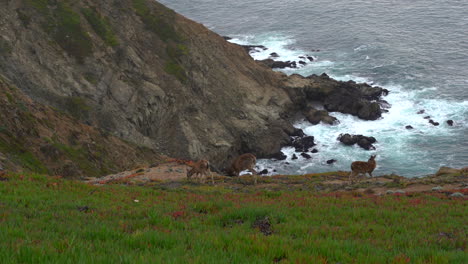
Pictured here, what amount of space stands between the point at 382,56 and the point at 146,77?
56.3 m

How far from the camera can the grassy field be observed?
8617 mm

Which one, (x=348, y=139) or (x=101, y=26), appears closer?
(x=101, y=26)

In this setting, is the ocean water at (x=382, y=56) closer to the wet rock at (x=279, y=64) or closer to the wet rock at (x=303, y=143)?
the wet rock at (x=303, y=143)

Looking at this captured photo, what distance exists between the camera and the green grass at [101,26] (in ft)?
206

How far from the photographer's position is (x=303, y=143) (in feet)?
227

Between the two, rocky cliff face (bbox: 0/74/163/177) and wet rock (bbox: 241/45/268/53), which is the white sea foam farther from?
wet rock (bbox: 241/45/268/53)

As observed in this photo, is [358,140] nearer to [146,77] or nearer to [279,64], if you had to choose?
[146,77]

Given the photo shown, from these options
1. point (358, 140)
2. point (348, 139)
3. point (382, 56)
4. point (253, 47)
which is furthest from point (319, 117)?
point (253, 47)

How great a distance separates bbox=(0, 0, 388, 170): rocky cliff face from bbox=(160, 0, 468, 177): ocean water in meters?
6.32

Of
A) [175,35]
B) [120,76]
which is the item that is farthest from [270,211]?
[175,35]

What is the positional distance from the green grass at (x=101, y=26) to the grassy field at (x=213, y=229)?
46528 millimetres

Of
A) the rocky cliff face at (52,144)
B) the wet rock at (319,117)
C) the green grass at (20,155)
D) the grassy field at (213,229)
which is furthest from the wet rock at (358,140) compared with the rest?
the grassy field at (213,229)

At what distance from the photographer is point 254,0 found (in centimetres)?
14712

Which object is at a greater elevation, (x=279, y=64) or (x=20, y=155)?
(x=279, y=64)
